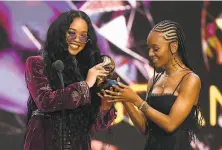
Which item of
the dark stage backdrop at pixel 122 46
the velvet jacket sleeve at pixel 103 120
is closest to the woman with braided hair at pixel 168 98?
the velvet jacket sleeve at pixel 103 120

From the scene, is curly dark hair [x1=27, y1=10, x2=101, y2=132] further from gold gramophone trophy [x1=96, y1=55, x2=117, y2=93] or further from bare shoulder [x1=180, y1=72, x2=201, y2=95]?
bare shoulder [x1=180, y1=72, x2=201, y2=95]

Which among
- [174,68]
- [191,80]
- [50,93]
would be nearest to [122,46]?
[174,68]

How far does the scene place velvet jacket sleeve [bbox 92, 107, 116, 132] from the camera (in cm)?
185

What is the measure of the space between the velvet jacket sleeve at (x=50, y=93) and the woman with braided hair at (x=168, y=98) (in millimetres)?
123

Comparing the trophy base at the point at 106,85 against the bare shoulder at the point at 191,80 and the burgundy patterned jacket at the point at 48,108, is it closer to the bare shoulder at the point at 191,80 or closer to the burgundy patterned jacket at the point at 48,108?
the burgundy patterned jacket at the point at 48,108

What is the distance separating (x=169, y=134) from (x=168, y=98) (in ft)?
0.53

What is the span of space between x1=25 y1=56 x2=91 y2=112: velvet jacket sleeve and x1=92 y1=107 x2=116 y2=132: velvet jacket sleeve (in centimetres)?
22

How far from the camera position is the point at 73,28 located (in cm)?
172

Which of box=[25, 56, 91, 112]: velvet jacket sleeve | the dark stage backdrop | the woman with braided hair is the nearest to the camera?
box=[25, 56, 91, 112]: velvet jacket sleeve

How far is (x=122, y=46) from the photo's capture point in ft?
12.3

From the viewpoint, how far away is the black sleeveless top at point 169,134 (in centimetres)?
176

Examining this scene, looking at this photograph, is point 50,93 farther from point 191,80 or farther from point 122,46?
point 122,46

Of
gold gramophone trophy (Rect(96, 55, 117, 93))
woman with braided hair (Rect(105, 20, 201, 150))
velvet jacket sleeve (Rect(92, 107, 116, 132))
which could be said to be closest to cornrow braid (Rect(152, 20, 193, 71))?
woman with braided hair (Rect(105, 20, 201, 150))

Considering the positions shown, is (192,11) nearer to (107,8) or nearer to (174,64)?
(107,8)
